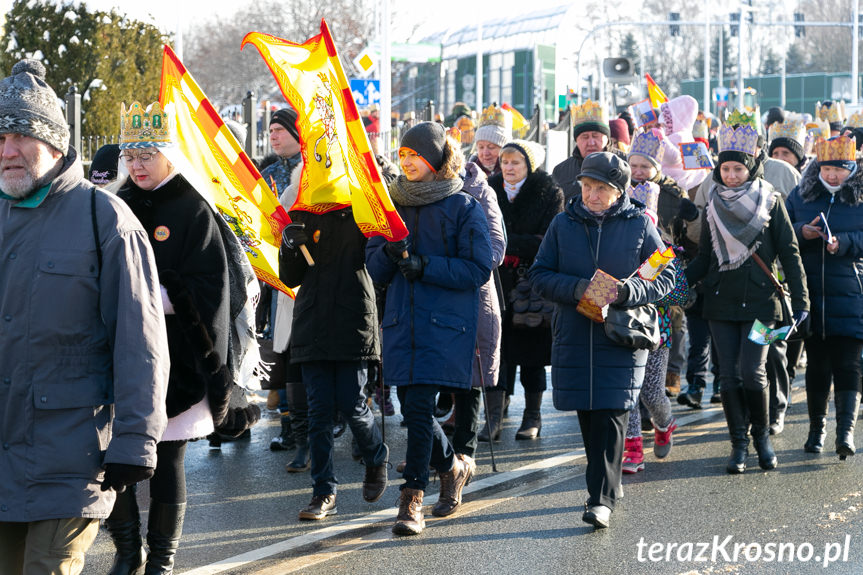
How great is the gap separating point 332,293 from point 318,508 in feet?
3.61

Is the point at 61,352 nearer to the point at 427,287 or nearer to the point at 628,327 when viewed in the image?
the point at 427,287

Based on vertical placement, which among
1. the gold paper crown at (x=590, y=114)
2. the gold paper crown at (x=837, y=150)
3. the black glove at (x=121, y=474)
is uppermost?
the gold paper crown at (x=590, y=114)

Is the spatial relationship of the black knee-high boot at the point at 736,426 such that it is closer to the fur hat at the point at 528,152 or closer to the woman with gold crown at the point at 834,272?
the woman with gold crown at the point at 834,272

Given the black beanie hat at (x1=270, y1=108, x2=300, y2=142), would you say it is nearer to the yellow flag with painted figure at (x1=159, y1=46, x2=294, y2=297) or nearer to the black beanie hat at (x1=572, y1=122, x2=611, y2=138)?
the yellow flag with painted figure at (x1=159, y1=46, x2=294, y2=297)

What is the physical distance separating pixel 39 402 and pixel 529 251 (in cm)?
514

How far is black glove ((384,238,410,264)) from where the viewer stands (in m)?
6.00

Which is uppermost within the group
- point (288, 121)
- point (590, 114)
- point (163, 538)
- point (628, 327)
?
point (590, 114)

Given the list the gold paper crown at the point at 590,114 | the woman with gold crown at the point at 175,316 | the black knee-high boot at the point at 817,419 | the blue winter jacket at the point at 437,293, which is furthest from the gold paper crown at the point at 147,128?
the gold paper crown at the point at 590,114

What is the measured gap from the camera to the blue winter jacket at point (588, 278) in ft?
20.5

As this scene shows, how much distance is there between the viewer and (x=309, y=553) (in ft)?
18.9

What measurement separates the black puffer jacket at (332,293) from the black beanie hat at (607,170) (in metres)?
1.22

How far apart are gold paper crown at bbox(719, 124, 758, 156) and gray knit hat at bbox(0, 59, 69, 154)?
4777 mm

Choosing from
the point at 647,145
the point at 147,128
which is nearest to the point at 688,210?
the point at 647,145

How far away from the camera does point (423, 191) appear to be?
6250 mm
